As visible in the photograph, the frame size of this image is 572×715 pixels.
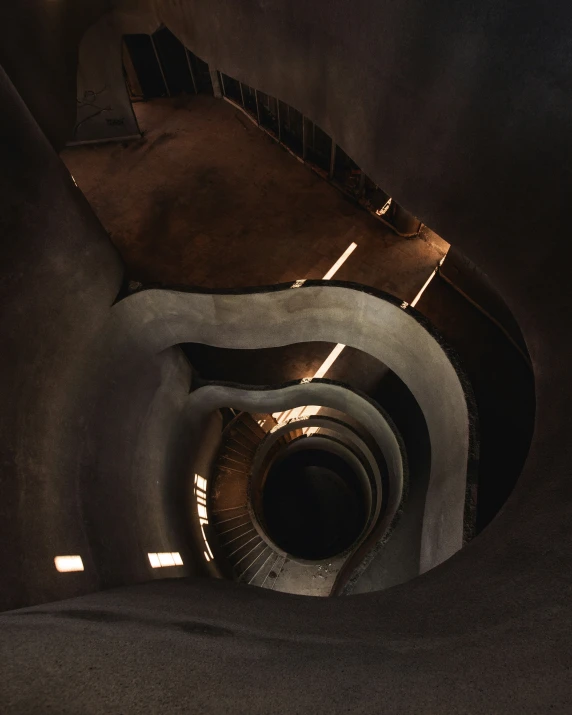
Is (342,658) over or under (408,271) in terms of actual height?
under

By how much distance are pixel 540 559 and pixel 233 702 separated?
1.85 meters

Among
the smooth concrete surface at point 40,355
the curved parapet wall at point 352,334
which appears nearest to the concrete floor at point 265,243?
the curved parapet wall at point 352,334

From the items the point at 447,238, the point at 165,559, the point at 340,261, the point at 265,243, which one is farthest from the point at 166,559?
the point at 447,238

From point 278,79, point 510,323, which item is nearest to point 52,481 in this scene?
point 278,79

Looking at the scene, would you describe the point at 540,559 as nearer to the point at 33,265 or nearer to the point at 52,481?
the point at 52,481

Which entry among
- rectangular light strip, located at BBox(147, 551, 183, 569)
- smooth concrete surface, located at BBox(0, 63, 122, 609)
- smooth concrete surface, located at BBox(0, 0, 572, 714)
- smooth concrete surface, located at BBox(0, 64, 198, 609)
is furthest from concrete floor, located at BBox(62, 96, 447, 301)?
rectangular light strip, located at BBox(147, 551, 183, 569)

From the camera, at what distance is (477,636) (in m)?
2.00

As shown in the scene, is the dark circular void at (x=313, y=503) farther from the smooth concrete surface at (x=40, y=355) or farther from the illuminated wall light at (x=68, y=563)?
the smooth concrete surface at (x=40, y=355)

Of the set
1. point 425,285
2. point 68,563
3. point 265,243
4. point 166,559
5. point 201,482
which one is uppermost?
point 265,243

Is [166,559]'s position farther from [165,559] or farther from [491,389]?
[491,389]

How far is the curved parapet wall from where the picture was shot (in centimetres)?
566

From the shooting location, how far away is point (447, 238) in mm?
4891

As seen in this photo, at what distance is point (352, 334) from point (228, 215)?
13.0 ft

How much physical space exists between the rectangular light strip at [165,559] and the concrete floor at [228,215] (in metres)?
5.00
